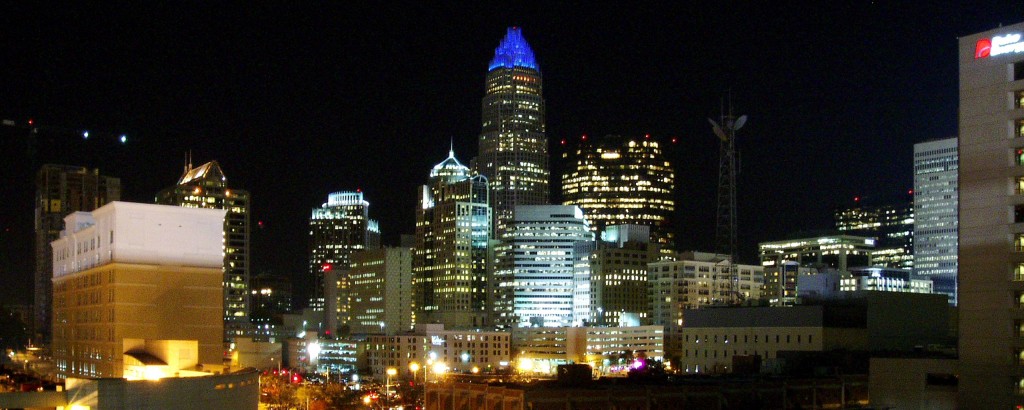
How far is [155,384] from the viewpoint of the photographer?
6006 cm

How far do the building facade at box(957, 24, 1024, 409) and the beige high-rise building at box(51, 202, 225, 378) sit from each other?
5330 cm

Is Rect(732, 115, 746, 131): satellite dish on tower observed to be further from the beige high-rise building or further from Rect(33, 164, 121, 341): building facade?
Rect(33, 164, 121, 341): building facade

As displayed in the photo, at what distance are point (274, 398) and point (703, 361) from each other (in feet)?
191

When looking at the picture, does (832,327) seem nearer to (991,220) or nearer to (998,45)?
(991,220)

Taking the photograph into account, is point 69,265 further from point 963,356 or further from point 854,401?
point 963,356

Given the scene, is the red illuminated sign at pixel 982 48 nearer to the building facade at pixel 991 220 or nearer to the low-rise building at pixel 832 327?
the building facade at pixel 991 220

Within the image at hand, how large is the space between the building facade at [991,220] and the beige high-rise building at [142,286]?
175 ft

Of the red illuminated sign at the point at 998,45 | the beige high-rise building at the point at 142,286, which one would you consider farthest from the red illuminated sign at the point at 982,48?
the beige high-rise building at the point at 142,286

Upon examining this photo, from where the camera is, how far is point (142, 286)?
3489 inches

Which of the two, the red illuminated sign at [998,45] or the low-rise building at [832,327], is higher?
the red illuminated sign at [998,45]

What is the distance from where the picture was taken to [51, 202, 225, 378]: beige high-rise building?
87.6 m

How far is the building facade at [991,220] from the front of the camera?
204 ft

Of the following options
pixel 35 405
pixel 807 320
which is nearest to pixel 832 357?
pixel 807 320

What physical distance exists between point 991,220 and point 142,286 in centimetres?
6094
